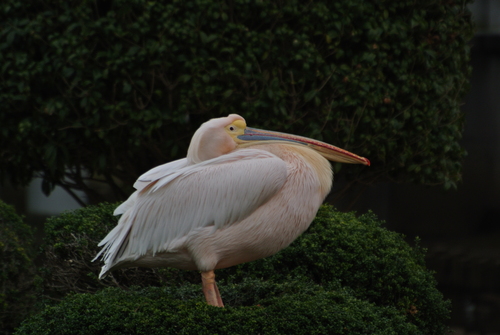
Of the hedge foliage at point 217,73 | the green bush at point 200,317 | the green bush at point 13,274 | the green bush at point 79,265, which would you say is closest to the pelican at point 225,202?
the green bush at point 200,317

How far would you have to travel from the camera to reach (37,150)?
584 centimetres

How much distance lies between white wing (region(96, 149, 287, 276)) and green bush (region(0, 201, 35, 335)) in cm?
168

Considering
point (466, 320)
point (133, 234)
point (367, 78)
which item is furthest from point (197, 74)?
point (466, 320)

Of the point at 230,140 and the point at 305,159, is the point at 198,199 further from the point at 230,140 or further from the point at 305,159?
the point at 305,159

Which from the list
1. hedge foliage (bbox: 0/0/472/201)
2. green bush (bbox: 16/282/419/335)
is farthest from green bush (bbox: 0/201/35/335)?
green bush (bbox: 16/282/419/335)

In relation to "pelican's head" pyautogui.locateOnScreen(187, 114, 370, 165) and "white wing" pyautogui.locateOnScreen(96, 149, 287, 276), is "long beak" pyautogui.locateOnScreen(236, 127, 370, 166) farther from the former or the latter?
"white wing" pyautogui.locateOnScreen(96, 149, 287, 276)

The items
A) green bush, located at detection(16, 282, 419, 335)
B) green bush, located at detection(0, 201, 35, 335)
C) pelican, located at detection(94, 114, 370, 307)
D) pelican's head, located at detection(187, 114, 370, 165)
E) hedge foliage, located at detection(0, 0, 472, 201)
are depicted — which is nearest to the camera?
green bush, located at detection(16, 282, 419, 335)

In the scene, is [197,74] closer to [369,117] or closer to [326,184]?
[369,117]

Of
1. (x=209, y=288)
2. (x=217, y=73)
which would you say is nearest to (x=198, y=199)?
(x=209, y=288)

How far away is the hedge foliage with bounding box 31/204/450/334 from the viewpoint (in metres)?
3.51

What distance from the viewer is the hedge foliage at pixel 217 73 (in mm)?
5469

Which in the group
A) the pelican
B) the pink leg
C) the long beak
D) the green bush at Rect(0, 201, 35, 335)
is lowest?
the green bush at Rect(0, 201, 35, 335)

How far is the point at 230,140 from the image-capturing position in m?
3.71

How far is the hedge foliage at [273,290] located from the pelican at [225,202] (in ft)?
0.82
